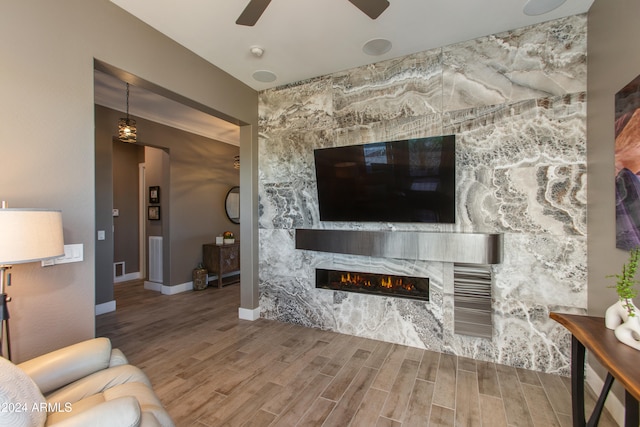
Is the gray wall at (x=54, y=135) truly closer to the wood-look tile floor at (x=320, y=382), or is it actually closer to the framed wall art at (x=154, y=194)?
the wood-look tile floor at (x=320, y=382)

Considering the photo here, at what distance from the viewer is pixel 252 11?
1.76 m

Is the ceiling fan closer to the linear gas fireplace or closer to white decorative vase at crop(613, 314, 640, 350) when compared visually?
white decorative vase at crop(613, 314, 640, 350)

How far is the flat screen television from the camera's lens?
271cm

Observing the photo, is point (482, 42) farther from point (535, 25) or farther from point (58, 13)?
point (58, 13)

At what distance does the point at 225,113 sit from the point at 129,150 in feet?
12.7

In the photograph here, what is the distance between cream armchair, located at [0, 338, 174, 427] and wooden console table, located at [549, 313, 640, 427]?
185 centimetres

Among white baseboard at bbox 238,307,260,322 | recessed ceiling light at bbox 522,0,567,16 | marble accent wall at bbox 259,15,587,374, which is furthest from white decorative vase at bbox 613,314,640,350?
white baseboard at bbox 238,307,260,322

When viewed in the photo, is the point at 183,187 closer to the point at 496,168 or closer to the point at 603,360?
the point at 496,168

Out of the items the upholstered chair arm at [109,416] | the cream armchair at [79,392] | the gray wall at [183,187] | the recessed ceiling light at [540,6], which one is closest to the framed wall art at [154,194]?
the gray wall at [183,187]

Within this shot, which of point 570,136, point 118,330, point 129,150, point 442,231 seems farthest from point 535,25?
point 129,150

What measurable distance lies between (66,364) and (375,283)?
2.60 metres

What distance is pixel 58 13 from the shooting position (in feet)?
6.39

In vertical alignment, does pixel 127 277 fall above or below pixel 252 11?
below

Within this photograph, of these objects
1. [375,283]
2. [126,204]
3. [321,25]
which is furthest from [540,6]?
[126,204]
